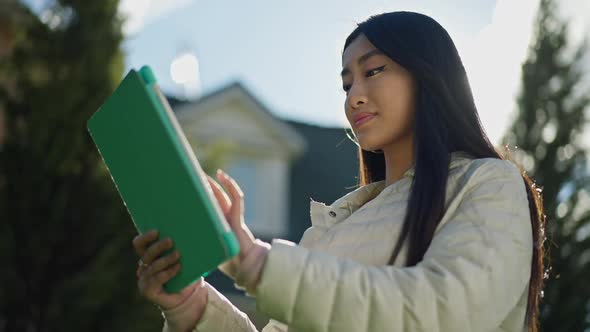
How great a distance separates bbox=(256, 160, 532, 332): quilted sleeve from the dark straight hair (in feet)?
0.47

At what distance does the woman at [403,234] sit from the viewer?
1.31 metres

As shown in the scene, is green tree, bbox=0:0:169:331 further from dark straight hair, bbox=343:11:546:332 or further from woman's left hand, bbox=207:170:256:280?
woman's left hand, bbox=207:170:256:280

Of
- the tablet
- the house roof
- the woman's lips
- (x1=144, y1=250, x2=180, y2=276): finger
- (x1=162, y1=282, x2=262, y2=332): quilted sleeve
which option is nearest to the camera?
the tablet

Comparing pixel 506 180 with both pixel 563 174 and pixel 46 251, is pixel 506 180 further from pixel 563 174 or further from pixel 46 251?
pixel 563 174

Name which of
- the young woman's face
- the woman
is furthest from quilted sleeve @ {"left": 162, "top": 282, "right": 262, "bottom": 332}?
the young woman's face

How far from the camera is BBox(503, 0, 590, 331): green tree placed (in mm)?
8711

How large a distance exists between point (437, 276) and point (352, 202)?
614 mm

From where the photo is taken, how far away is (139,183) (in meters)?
1.51

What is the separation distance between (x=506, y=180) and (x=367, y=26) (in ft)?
1.67

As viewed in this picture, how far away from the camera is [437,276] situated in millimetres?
1341

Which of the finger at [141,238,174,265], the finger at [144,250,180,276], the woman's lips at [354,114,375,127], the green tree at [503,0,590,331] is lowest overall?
the green tree at [503,0,590,331]

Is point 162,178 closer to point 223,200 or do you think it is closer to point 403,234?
point 223,200

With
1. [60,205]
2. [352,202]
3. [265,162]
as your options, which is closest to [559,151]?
[265,162]

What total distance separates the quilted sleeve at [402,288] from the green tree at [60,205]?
19.2 feet
